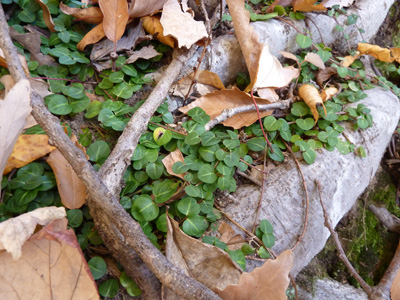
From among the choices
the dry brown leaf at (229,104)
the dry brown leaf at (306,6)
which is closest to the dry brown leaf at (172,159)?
the dry brown leaf at (229,104)

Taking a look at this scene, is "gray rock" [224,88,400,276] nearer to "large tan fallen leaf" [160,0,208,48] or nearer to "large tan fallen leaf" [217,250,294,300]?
"large tan fallen leaf" [217,250,294,300]

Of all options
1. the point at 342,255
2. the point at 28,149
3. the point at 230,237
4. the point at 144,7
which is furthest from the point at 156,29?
the point at 342,255

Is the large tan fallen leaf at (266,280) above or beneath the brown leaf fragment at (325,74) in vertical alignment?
beneath

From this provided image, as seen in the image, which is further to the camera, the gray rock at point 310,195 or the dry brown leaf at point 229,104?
the dry brown leaf at point 229,104

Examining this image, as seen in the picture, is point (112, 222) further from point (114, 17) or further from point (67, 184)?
point (114, 17)

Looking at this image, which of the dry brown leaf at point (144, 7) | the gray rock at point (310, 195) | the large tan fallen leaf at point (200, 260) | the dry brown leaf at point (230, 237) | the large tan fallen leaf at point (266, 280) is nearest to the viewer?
the large tan fallen leaf at point (266, 280)

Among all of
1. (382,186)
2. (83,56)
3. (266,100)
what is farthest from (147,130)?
(382,186)

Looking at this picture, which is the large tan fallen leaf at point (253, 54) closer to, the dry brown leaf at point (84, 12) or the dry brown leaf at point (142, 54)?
the dry brown leaf at point (142, 54)
